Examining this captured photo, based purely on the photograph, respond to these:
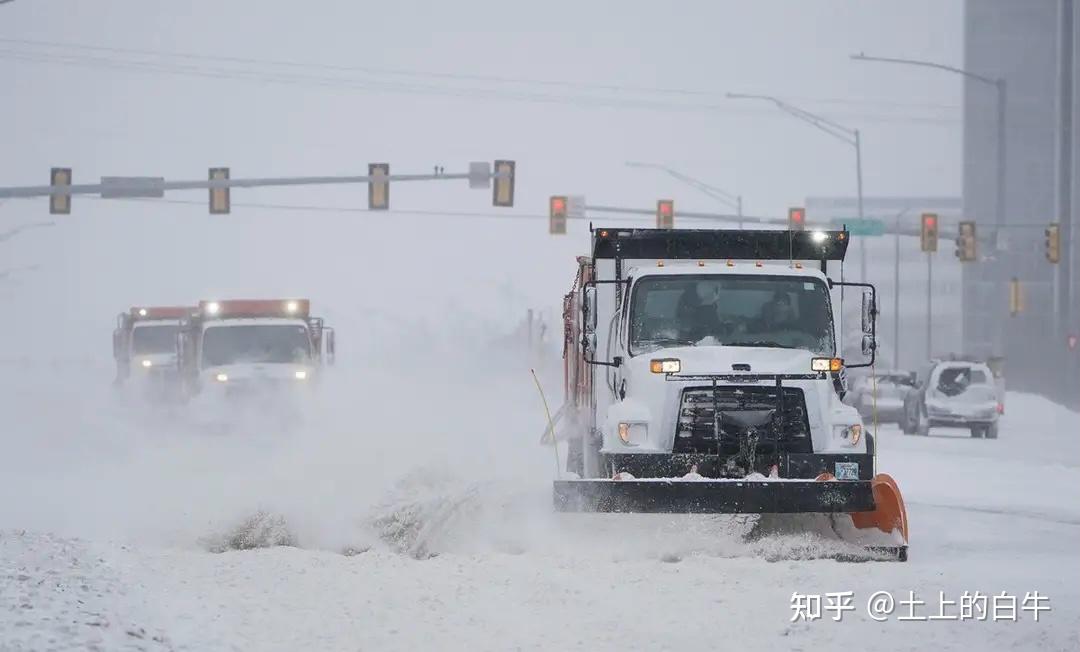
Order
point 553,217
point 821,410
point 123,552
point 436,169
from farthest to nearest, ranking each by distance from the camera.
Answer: point 553,217
point 436,169
point 821,410
point 123,552

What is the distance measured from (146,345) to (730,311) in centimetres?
2628

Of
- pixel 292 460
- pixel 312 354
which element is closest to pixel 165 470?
pixel 292 460

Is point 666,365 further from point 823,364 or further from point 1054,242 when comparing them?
point 1054,242

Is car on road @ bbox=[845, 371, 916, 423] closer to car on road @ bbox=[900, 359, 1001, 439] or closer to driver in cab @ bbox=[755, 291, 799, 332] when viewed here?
car on road @ bbox=[900, 359, 1001, 439]

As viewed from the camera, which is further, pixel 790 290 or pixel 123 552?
pixel 790 290

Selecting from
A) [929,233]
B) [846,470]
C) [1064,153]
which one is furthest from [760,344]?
[929,233]

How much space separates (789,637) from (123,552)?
5645 mm

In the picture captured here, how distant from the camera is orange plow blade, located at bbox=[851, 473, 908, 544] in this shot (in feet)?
44.9

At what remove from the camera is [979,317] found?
108 meters

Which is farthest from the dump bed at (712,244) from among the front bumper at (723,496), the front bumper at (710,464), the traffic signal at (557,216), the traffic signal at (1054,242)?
the traffic signal at (1054,242)

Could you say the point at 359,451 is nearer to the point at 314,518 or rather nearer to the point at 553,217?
the point at 314,518

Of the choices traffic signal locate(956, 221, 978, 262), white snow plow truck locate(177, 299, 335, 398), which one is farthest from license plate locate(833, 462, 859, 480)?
traffic signal locate(956, 221, 978, 262)

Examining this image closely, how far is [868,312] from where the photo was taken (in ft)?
48.4

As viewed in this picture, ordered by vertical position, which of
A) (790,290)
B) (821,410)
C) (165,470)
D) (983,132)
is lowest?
(165,470)
